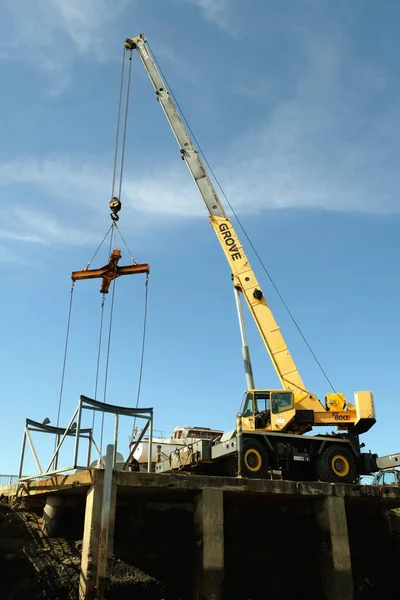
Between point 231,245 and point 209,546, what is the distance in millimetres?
12969

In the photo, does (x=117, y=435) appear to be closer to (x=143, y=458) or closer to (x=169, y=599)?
(x=169, y=599)

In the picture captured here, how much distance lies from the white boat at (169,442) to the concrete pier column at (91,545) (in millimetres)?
10952

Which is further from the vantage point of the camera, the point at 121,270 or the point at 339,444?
the point at 121,270

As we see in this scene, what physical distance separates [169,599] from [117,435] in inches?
193

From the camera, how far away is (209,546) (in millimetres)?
14914

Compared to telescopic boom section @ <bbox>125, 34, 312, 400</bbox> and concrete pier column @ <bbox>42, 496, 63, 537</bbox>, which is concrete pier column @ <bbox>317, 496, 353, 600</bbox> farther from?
concrete pier column @ <bbox>42, 496, 63, 537</bbox>

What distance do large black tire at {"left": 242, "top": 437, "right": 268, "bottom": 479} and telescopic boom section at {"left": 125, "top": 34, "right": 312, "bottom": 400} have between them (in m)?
3.02

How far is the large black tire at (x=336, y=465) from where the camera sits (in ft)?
62.6

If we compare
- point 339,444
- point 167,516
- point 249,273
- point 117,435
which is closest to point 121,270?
point 249,273

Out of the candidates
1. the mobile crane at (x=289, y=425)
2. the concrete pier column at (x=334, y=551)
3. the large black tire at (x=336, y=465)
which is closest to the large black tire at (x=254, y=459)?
the mobile crane at (x=289, y=425)

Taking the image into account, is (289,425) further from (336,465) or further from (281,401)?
(336,465)

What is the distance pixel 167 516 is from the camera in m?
18.0

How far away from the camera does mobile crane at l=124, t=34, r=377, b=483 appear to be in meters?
18.7

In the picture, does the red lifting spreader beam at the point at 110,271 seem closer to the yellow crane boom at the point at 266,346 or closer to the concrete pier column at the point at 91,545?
the yellow crane boom at the point at 266,346
